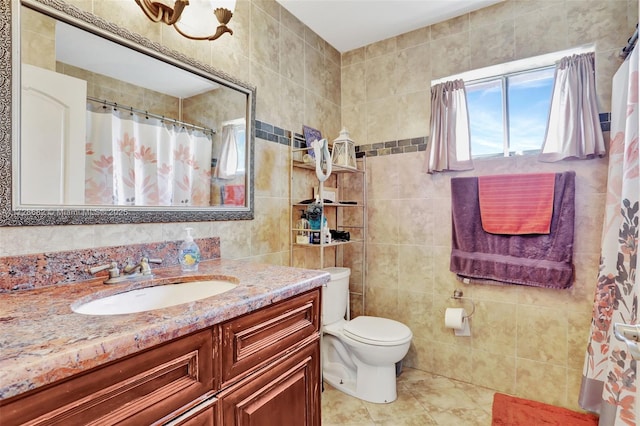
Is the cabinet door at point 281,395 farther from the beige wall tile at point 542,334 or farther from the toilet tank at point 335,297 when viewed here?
the beige wall tile at point 542,334

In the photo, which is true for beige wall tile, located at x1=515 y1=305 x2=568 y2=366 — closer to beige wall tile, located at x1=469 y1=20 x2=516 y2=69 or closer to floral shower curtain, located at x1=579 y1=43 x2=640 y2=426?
floral shower curtain, located at x1=579 y1=43 x2=640 y2=426

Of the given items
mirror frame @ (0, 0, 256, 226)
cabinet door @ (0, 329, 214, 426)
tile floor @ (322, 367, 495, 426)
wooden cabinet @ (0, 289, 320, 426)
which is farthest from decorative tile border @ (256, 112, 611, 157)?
tile floor @ (322, 367, 495, 426)

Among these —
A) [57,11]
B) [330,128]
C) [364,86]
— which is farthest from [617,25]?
[57,11]

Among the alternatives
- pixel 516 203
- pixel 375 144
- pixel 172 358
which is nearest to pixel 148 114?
pixel 172 358

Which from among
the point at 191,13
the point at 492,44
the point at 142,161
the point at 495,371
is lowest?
the point at 495,371

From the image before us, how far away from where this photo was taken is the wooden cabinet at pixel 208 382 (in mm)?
591

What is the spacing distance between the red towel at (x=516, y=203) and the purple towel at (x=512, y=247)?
37 mm

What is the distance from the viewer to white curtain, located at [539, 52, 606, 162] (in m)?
1.75

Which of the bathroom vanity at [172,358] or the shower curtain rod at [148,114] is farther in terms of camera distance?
the shower curtain rod at [148,114]

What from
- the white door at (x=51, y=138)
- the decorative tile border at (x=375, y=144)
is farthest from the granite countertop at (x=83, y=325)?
the decorative tile border at (x=375, y=144)

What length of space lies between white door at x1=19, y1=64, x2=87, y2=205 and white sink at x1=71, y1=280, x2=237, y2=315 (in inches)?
15.0

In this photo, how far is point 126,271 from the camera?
117cm

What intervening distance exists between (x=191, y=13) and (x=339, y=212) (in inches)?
65.2

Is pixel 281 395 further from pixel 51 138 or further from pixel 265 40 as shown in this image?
pixel 265 40
